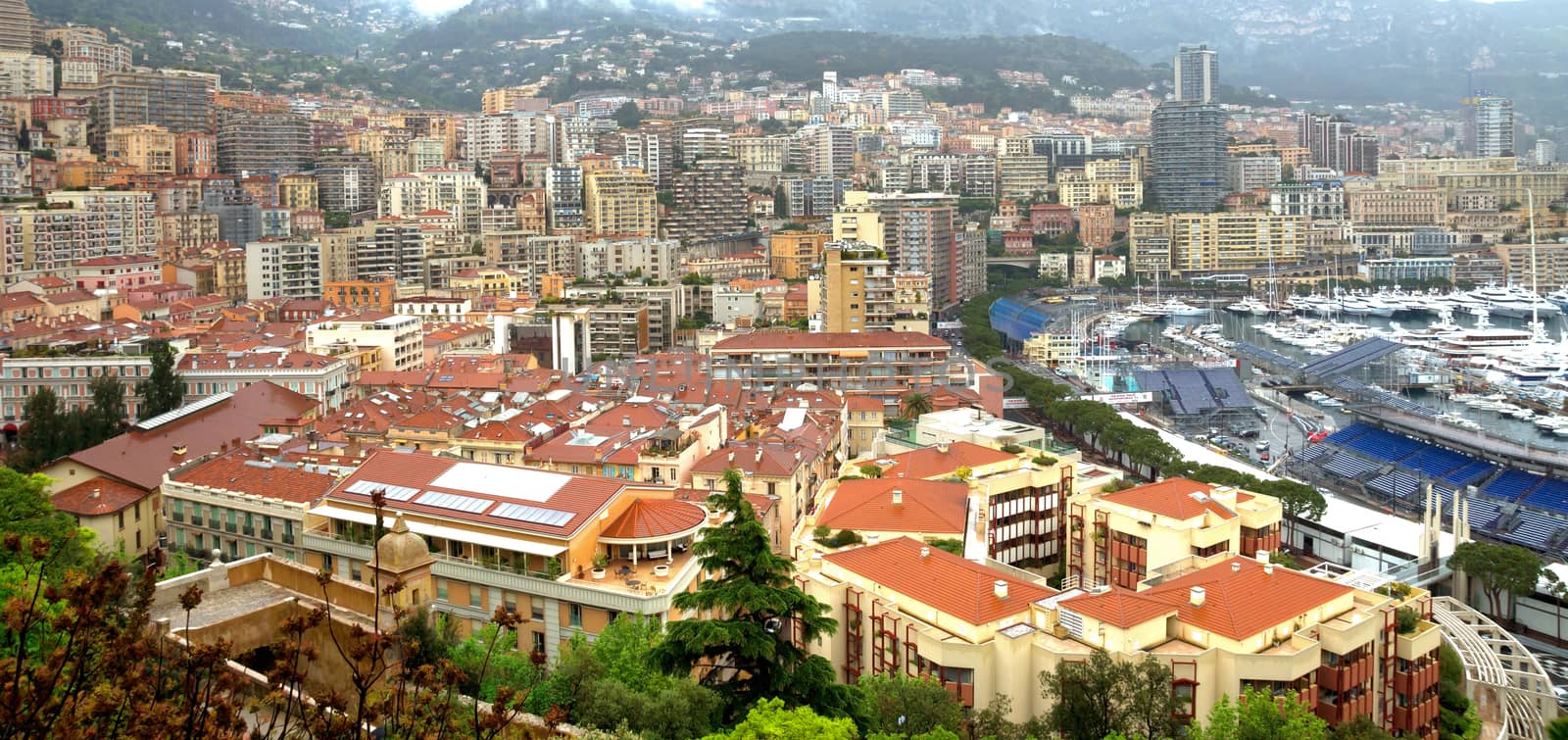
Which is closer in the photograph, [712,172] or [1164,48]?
[712,172]

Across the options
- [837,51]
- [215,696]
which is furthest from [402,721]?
[837,51]

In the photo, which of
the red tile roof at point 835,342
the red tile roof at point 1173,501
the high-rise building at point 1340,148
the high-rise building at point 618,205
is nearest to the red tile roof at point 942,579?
the red tile roof at point 1173,501

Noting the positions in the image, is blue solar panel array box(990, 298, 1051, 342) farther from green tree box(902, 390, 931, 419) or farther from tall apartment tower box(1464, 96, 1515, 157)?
tall apartment tower box(1464, 96, 1515, 157)

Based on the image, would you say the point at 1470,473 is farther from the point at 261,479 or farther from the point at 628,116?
the point at 628,116

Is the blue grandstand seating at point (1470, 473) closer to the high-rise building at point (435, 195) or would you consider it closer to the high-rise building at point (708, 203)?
the high-rise building at point (708, 203)

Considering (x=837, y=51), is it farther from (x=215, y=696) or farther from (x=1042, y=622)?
(x=215, y=696)

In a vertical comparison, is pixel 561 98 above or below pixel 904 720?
above

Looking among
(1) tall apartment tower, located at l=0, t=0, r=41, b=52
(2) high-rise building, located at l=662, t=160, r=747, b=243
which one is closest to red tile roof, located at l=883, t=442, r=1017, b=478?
(2) high-rise building, located at l=662, t=160, r=747, b=243
